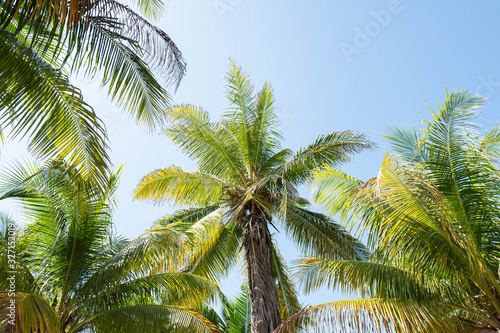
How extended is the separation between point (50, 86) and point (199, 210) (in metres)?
7.38

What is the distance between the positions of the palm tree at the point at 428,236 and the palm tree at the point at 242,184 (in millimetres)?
2415

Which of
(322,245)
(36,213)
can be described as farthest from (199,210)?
(36,213)

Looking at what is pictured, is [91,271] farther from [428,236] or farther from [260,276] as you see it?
[428,236]

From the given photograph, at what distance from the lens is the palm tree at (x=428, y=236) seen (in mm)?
6797

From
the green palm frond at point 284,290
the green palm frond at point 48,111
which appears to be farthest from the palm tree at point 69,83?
the green palm frond at point 284,290

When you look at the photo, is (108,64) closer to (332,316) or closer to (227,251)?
(332,316)

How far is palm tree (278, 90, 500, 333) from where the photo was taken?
6.80 m

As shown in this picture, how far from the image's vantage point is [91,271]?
9445 mm

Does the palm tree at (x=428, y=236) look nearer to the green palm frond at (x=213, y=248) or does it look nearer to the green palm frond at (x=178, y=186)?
the green palm frond at (x=213, y=248)

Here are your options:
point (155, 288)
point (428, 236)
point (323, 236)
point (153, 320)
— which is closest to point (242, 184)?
point (323, 236)

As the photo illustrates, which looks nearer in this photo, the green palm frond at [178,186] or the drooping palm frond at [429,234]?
the drooping palm frond at [429,234]

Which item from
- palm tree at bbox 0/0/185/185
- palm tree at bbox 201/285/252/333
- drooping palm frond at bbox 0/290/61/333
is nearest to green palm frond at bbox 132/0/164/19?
palm tree at bbox 0/0/185/185

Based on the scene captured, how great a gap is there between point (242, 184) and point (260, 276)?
2897 mm

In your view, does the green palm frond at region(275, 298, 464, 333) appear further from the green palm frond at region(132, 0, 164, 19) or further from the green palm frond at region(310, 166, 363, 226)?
the green palm frond at region(132, 0, 164, 19)
